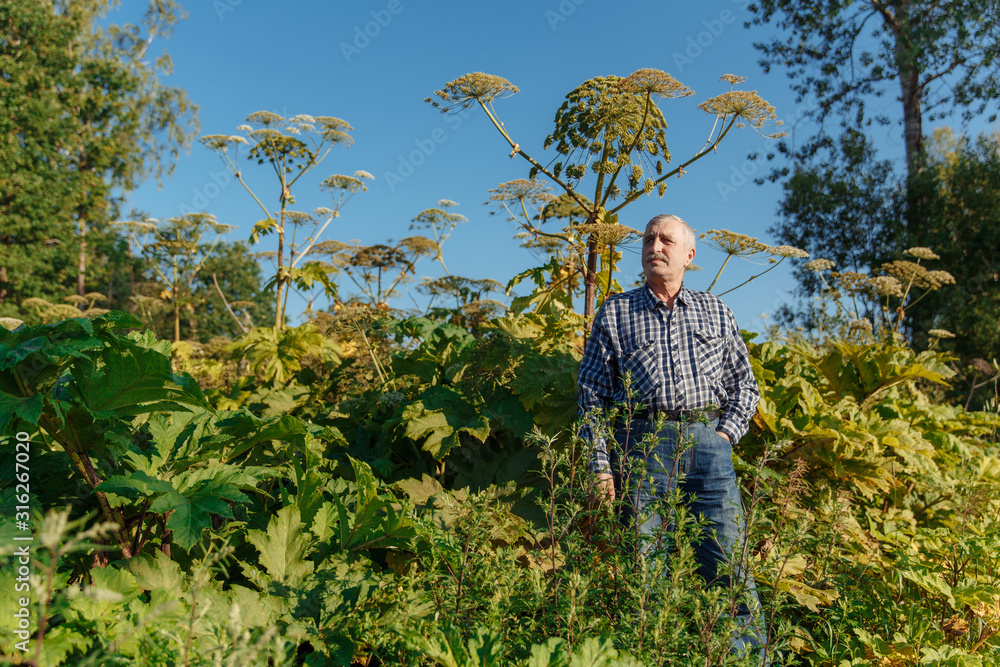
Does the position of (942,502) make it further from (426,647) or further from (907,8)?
(907,8)

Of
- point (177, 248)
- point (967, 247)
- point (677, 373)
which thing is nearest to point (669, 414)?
point (677, 373)

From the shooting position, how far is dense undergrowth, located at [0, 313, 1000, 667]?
60.8 inches

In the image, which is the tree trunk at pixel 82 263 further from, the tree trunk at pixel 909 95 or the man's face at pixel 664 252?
the tree trunk at pixel 909 95

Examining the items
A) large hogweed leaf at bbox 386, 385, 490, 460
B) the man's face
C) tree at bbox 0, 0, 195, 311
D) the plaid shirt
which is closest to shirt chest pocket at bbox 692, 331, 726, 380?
the plaid shirt

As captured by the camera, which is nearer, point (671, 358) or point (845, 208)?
point (671, 358)

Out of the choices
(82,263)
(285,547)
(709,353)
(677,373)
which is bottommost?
(285,547)

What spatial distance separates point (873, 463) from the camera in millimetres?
3518

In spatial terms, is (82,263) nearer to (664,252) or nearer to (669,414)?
(664,252)

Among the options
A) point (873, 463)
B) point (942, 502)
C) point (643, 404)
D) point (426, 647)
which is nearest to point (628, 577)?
point (426, 647)

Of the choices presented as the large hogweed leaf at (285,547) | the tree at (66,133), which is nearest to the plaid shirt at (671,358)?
the large hogweed leaf at (285,547)

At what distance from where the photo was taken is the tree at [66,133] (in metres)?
21.8

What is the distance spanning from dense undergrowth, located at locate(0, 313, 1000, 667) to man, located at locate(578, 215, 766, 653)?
287 mm

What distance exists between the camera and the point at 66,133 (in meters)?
23.8

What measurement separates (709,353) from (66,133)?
29.1 metres
